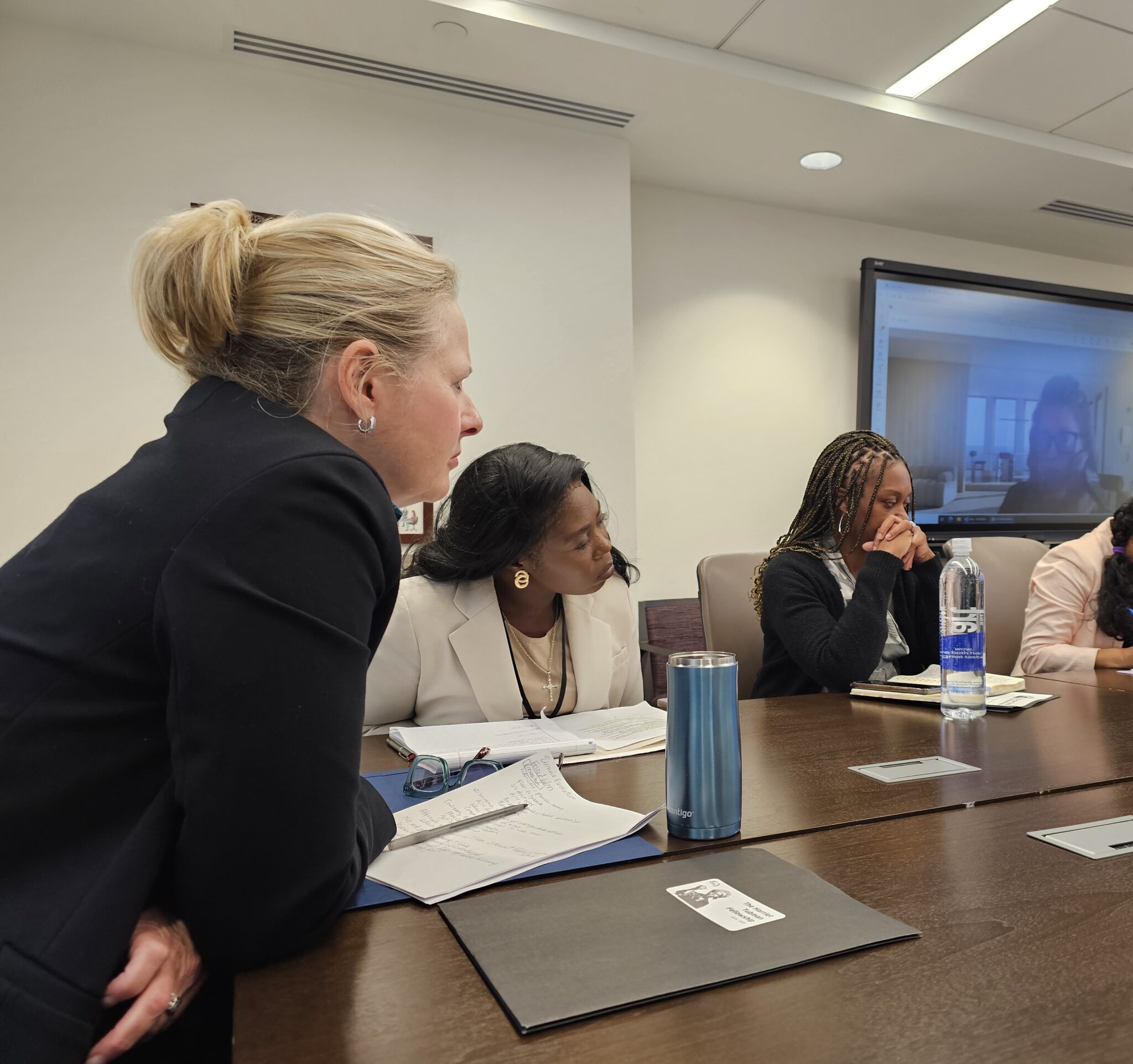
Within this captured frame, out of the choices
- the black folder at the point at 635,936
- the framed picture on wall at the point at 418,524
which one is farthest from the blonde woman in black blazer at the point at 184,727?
the framed picture on wall at the point at 418,524

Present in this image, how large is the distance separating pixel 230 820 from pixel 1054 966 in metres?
0.61

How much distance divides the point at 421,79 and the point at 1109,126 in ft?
9.37

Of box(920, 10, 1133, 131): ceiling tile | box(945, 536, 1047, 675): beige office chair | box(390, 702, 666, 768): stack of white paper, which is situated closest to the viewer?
box(390, 702, 666, 768): stack of white paper

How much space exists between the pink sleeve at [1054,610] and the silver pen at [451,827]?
184cm

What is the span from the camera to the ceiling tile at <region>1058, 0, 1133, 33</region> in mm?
2762

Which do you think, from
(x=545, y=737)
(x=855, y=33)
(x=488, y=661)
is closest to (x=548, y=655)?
(x=488, y=661)

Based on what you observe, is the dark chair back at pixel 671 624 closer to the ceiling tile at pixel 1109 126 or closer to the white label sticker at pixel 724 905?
the ceiling tile at pixel 1109 126

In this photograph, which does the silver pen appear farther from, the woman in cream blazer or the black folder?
the woman in cream blazer

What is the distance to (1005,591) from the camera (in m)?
2.66

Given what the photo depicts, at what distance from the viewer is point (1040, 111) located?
3498 mm

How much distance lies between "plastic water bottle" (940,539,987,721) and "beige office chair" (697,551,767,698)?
0.69 metres

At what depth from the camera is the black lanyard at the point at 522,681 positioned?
64.5 inches

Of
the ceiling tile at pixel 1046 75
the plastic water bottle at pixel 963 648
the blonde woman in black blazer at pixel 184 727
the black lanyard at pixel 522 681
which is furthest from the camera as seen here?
the ceiling tile at pixel 1046 75

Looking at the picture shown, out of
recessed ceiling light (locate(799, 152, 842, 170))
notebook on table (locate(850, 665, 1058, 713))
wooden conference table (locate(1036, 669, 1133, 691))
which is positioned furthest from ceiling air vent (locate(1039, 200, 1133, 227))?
notebook on table (locate(850, 665, 1058, 713))
